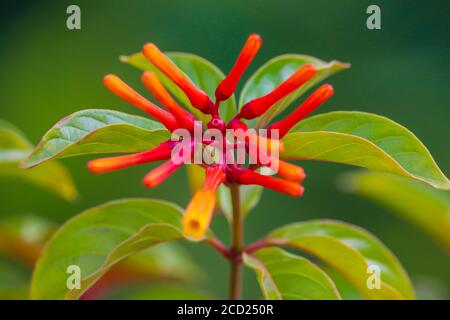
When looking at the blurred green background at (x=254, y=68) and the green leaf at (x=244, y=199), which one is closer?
the green leaf at (x=244, y=199)

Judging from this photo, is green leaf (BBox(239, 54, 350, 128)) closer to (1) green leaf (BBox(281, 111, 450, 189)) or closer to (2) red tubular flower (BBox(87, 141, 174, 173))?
(1) green leaf (BBox(281, 111, 450, 189))

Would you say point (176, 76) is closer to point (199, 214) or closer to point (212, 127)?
point (212, 127)

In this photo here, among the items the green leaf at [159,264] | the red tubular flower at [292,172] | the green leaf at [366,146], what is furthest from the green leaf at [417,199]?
the red tubular flower at [292,172]

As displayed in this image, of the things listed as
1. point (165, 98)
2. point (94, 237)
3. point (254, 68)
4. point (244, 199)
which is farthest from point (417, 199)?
point (254, 68)

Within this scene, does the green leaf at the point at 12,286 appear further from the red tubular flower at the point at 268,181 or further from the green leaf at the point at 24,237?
the red tubular flower at the point at 268,181

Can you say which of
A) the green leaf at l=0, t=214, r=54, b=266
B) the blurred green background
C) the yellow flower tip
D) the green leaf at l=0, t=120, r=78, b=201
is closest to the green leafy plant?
the yellow flower tip

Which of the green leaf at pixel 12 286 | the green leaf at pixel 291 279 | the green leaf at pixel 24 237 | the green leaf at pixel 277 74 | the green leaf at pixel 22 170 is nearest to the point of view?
the green leaf at pixel 291 279

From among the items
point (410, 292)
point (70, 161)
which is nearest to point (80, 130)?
point (410, 292)

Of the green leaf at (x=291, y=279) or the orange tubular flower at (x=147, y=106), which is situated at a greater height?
the orange tubular flower at (x=147, y=106)

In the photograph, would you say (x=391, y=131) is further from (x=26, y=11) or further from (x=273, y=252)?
(x=26, y=11)
